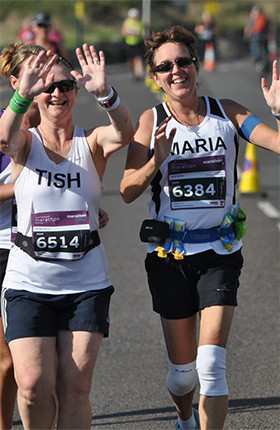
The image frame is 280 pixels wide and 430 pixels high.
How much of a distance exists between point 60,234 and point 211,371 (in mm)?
1013

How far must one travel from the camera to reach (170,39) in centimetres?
457

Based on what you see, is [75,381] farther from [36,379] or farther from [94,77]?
[94,77]

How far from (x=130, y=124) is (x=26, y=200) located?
2.01ft

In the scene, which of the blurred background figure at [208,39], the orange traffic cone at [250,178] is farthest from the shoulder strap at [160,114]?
the blurred background figure at [208,39]

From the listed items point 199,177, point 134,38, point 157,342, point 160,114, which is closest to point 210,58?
point 134,38

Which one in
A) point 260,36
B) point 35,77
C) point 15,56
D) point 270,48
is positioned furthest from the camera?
point 270,48

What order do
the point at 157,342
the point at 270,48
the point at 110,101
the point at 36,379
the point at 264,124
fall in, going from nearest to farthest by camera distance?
the point at 36,379 < the point at 110,101 < the point at 264,124 < the point at 157,342 < the point at 270,48

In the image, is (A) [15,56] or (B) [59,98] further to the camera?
(A) [15,56]

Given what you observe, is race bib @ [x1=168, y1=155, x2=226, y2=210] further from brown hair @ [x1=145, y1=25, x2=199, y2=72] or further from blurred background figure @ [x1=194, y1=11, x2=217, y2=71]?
blurred background figure @ [x1=194, y1=11, x2=217, y2=71]

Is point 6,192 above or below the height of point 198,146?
below

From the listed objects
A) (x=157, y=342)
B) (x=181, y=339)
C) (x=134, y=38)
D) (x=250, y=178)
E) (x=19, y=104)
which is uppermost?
(x=134, y=38)

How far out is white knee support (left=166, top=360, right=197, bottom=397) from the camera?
Answer: 180 inches

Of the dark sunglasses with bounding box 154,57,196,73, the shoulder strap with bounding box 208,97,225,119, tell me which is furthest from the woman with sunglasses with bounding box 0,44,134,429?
the shoulder strap with bounding box 208,97,225,119

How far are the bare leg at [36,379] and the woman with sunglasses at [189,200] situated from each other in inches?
32.6
